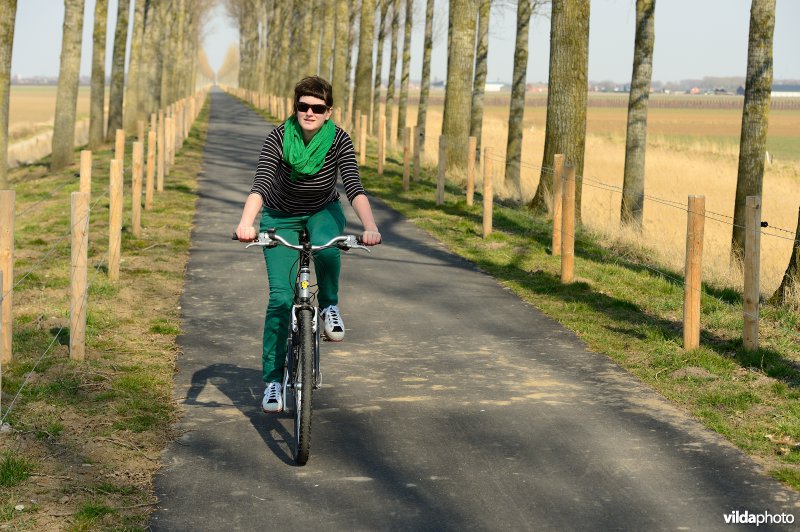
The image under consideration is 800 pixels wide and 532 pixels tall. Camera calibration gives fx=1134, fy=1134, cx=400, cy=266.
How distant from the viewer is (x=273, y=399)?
24.4ft

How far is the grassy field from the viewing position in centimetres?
601

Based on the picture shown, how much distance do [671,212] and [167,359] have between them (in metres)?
19.3

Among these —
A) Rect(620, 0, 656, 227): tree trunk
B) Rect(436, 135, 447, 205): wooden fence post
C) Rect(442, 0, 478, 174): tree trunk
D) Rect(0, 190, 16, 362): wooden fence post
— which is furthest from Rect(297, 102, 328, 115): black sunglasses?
Rect(442, 0, 478, 174): tree trunk

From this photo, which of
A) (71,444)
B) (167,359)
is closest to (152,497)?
(71,444)

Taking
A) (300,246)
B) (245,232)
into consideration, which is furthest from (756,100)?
(245,232)

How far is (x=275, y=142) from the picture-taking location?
710 cm

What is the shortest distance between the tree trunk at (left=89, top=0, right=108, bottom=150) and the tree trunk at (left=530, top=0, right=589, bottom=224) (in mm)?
16936

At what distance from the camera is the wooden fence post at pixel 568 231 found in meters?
13.3

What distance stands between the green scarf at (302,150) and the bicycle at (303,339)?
46 cm

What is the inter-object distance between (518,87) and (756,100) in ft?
43.4

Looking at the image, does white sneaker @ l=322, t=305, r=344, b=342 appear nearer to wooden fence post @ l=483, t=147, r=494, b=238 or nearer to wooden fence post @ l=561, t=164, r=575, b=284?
wooden fence post @ l=561, t=164, r=575, b=284

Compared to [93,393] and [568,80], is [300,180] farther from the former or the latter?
[568,80]

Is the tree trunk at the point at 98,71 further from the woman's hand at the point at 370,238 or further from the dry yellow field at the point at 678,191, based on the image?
the woman's hand at the point at 370,238

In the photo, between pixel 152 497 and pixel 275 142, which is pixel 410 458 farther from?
pixel 275 142
